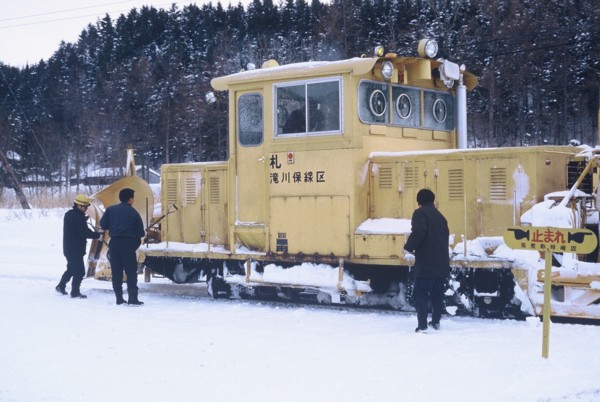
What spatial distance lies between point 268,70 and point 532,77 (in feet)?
95.4

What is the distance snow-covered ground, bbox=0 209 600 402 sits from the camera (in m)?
6.46

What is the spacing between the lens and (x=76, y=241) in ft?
42.4

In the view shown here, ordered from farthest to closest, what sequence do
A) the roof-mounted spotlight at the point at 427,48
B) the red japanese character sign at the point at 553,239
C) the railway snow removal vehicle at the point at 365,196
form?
1. the roof-mounted spotlight at the point at 427,48
2. the railway snow removal vehicle at the point at 365,196
3. the red japanese character sign at the point at 553,239

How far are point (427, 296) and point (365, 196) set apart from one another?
2.21 m

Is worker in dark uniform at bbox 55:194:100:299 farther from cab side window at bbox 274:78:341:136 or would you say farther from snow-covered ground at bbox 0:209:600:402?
cab side window at bbox 274:78:341:136

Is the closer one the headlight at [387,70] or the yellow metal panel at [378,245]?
the yellow metal panel at [378,245]

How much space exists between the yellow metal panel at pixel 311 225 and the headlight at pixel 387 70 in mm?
1855

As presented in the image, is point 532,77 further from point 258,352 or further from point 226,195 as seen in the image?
point 258,352

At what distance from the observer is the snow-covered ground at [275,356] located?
646 centimetres

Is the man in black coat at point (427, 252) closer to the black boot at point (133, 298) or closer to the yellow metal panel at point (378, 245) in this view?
the yellow metal panel at point (378, 245)

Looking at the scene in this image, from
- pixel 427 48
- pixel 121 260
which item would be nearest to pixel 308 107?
pixel 427 48

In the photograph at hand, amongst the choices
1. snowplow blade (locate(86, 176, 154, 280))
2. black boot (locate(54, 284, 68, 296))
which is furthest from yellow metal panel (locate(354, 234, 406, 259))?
black boot (locate(54, 284, 68, 296))

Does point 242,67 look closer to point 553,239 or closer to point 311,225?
point 311,225

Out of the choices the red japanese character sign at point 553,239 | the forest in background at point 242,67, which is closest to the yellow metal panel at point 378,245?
the red japanese character sign at point 553,239
